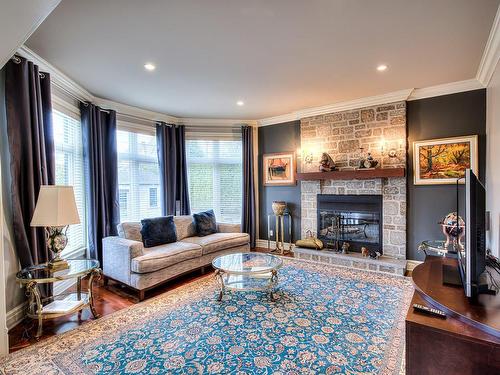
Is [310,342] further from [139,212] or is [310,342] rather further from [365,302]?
[139,212]

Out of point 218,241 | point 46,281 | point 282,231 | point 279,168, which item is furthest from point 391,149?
point 46,281

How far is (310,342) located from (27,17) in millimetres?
3046

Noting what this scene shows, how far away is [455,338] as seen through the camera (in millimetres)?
1186

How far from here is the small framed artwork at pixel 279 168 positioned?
207 inches

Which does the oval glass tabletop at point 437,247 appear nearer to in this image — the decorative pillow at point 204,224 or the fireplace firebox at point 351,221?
the fireplace firebox at point 351,221

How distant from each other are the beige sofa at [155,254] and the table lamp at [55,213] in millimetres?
735

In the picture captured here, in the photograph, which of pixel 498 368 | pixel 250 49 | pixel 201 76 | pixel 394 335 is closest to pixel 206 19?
pixel 250 49

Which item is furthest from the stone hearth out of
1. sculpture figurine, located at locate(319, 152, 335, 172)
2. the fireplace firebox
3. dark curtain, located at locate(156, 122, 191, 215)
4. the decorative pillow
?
dark curtain, located at locate(156, 122, 191, 215)

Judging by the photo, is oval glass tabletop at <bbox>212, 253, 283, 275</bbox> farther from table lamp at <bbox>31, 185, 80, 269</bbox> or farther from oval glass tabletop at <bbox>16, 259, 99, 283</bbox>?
table lamp at <bbox>31, 185, 80, 269</bbox>

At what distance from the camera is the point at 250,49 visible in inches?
104

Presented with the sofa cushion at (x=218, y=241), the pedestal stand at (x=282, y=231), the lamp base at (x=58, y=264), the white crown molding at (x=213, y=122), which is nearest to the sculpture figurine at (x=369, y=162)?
the pedestal stand at (x=282, y=231)

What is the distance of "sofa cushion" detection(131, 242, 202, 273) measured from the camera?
307 centimetres

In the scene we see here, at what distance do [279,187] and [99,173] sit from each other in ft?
10.9

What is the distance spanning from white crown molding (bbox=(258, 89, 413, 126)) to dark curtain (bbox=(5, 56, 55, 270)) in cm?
390
